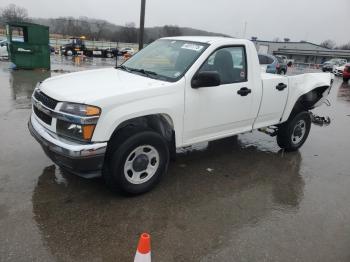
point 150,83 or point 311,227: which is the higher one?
point 150,83

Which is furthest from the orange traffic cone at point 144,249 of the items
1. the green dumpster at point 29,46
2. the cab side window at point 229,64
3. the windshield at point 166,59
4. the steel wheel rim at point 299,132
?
the green dumpster at point 29,46

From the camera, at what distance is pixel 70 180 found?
166 inches

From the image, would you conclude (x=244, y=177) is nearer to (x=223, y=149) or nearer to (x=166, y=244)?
(x=223, y=149)

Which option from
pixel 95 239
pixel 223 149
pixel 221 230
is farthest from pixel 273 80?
pixel 95 239

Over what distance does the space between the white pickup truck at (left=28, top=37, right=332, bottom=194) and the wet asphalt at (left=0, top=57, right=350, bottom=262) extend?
45 centimetres

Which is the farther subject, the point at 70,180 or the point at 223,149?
the point at 223,149

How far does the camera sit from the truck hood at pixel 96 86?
3416 millimetres

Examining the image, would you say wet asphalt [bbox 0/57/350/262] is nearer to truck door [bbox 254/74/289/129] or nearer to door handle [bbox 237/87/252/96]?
truck door [bbox 254/74/289/129]

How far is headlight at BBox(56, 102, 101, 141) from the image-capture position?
130 inches

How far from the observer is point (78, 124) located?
330 cm

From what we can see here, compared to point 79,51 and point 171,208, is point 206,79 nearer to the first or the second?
point 171,208

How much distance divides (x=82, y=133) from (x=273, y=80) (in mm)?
3160

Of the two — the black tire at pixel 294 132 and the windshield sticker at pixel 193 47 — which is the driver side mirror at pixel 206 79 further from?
the black tire at pixel 294 132

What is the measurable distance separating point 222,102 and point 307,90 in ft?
7.05
